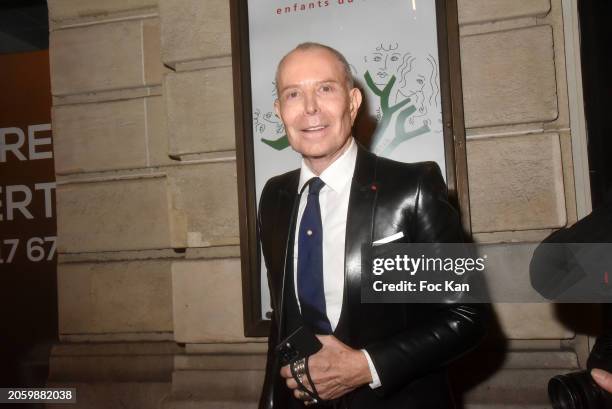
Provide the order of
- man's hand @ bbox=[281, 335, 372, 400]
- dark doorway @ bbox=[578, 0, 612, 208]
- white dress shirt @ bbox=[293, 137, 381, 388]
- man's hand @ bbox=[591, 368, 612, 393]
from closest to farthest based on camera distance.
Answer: man's hand @ bbox=[591, 368, 612, 393]
man's hand @ bbox=[281, 335, 372, 400]
white dress shirt @ bbox=[293, 137, 381, 388]
dark doorway @ bbox=[578, 0, 612, 208]

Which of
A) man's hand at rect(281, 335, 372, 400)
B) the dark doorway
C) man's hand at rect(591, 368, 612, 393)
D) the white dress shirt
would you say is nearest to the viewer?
man's hand at rect(591, 368, 612, 393)

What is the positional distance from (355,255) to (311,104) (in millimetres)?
435

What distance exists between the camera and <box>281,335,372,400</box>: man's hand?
4.30 ft

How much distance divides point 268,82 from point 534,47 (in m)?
1.21

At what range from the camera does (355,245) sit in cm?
140

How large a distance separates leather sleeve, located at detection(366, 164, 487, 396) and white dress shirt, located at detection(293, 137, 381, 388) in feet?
0.57

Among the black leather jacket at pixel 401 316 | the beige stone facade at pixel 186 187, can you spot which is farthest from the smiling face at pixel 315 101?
the beige stone facade at pixel 186 187

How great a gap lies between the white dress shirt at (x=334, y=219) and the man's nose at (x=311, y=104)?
0.16 metres

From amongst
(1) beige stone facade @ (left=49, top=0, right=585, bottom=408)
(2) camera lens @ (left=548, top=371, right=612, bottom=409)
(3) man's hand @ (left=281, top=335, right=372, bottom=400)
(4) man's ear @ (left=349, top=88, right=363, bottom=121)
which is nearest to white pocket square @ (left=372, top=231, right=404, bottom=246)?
(3) man's hand @ (left=281, top=335, right=372, bottom=400)

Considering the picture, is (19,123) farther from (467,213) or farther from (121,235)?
(467,213)

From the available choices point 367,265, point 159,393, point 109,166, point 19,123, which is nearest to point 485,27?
point 367,265

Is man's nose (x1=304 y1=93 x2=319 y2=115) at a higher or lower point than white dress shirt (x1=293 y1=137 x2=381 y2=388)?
higher

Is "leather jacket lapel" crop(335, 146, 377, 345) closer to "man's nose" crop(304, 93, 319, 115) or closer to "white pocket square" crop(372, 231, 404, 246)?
"white pocket square" crop(372, 231, 404, 246)

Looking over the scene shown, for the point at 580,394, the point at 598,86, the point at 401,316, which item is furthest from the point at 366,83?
the point at 580,394
